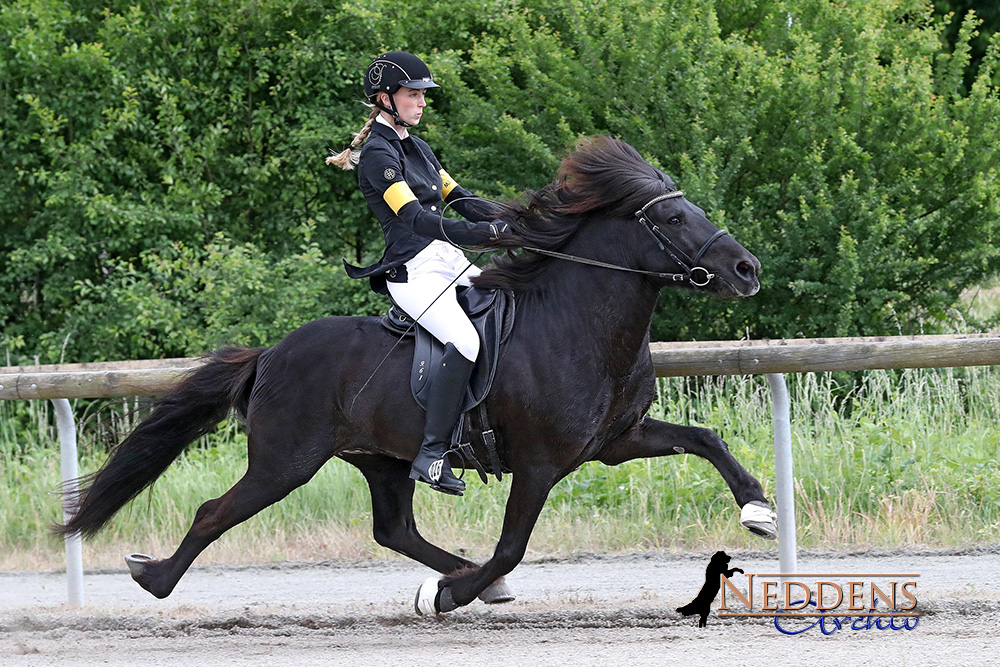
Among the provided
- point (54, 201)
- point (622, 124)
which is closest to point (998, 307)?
point (622, 124)

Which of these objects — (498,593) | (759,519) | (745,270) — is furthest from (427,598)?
(745,270)

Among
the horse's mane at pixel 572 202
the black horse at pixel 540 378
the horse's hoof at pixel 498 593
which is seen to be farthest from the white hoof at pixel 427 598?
the horse's mane at pixel 572 202

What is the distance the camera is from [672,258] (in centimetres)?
470

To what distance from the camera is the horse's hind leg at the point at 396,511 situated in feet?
18.2

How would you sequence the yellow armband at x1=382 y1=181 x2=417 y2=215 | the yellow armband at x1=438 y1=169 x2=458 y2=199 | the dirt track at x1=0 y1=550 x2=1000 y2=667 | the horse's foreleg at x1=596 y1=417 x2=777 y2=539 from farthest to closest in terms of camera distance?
the yellow armband at x1=438 y1=169 x2=458 y2=199, the horse's foreleg at x1=596 y1=417 x2=777 y2=539, the yellow armband at x1=382 y1=181 x2=417 y2=215, the dirt track at x1=0 y1=550 x2=1000 y2=667

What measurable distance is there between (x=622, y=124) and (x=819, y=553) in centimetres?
578

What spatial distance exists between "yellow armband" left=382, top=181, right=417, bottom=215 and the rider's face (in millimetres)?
363

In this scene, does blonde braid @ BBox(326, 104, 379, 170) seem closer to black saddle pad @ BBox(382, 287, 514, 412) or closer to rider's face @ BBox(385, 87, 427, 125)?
rider's face @ BBox(385, 87, 427, 125)

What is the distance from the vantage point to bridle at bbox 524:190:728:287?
4.60m

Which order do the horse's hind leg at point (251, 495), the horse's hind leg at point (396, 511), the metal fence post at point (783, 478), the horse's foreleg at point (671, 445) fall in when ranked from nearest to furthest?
the horse's foreleg at point (671, 445) < the horse's hind leg at point (251, 495) < the horse's hind leg at point (396, 511) < the metal fence post at point (783, 478)

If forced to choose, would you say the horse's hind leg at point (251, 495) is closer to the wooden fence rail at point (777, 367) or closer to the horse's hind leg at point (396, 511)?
the horse's hind leg at point (396, 511)

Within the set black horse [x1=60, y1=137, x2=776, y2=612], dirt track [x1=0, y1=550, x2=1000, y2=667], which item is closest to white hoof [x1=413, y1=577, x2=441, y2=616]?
black horse [x1=60, y1=137, x2=776, y2=612]

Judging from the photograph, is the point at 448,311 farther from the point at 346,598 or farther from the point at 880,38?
the point at 880,38

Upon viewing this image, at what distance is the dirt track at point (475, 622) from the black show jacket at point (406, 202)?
1.65 meters
